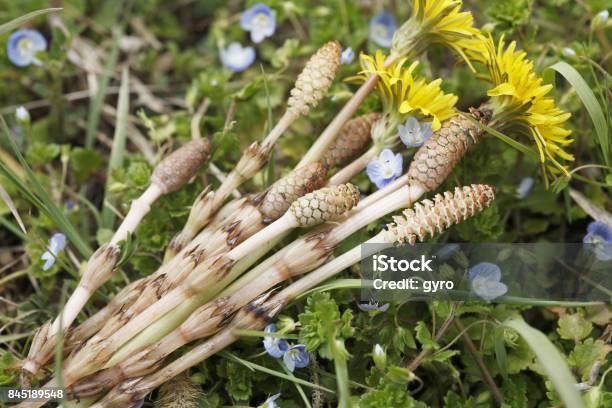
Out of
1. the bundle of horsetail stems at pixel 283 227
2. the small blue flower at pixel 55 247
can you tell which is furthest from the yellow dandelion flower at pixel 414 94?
the small blue flower at pixel 55 247

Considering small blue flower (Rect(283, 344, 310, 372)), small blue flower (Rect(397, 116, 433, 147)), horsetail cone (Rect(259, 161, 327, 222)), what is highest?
small blue flower (Rect(397, 116, 433, 147))

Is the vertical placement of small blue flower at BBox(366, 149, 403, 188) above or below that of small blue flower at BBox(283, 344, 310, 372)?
above

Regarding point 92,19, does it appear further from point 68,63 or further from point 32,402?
point 32,402

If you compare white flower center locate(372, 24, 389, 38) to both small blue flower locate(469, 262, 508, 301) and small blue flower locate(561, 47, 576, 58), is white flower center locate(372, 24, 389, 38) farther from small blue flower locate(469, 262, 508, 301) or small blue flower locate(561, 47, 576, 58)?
small blue flower locate(469, 262, 508, 301)

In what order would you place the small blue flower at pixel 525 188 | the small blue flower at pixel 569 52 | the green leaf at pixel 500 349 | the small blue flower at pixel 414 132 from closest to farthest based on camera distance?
the green leaf at pixel 500 349
the small blue flower at pixel 414 132
the small blue flower at pixel 569 52
the small blue flower at pixel 525 188

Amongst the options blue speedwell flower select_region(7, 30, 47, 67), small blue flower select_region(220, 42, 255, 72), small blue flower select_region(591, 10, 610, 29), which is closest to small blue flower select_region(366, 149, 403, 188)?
small blue flower select_region(591, 10, 610, 29)

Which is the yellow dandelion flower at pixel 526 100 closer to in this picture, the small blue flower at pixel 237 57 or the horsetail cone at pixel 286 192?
the horsetail cone at pixel 286 192

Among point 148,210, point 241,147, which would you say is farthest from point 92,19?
point 148,210
